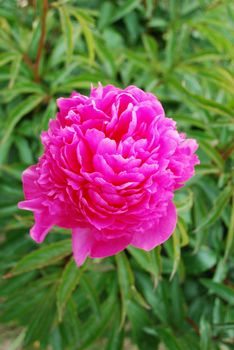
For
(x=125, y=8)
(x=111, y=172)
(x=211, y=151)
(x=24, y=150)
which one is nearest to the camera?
(x=111, y=172)

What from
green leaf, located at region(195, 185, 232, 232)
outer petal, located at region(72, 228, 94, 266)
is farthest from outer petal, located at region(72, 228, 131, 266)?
green leaf, located at region(195, 185, 232, 232)

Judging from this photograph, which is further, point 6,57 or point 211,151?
point 6,57

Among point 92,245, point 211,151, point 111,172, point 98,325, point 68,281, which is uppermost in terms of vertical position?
point 111,172

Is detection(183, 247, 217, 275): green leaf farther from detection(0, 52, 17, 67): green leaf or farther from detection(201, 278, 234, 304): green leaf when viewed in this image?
detection(0, 52, 17, 67): green leaf

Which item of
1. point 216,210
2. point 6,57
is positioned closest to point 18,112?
point 6,57

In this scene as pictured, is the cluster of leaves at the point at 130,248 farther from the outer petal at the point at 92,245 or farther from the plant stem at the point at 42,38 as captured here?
the outer petal at the point at 92,245

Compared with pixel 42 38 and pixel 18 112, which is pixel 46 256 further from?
pixel 42 38

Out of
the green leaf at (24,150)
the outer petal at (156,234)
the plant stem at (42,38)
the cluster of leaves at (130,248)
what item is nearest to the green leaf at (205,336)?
the cluster of leaves at (130,248)
